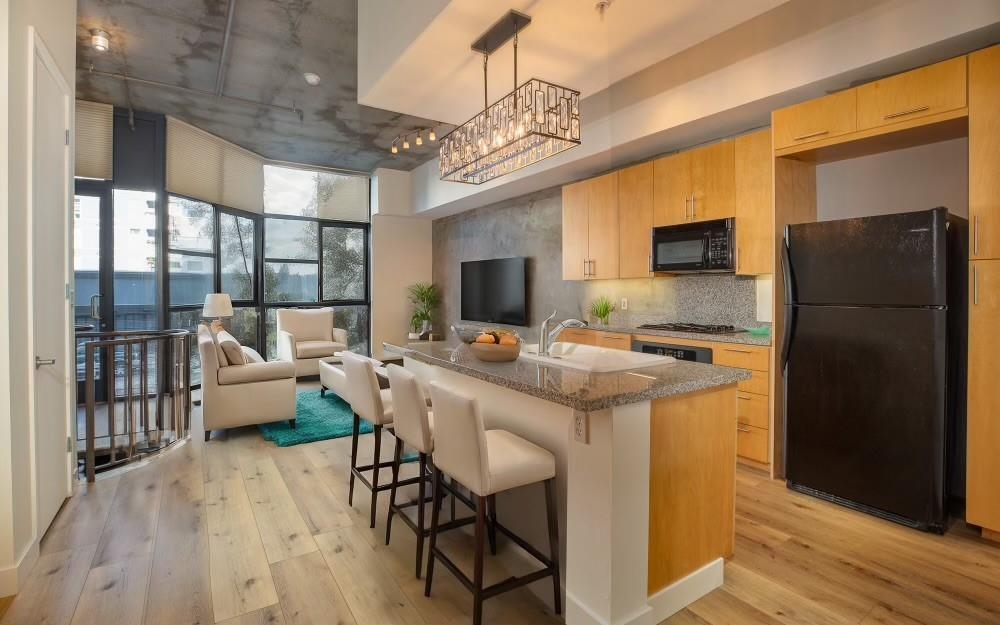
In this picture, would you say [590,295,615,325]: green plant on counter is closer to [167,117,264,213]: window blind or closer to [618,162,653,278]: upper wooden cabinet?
[618,162,653,278]: upper wooden cabinet

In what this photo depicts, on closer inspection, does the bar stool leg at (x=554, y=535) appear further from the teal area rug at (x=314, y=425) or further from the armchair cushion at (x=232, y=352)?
the armchair cushion at (x=232, y=352)

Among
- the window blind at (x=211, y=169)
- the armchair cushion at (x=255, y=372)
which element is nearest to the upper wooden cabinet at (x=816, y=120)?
the armchair cushion at (x=255, y=372)

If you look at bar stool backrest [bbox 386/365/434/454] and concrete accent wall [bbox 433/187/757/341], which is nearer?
bar stool backrest [bbox 386/365/434/454]

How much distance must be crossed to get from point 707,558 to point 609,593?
63 centimetres

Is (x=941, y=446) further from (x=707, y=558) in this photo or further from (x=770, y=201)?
(x=770, y=201)

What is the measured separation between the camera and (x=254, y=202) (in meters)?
6.98

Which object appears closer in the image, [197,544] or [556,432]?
[556,432]

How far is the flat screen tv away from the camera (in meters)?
6.22

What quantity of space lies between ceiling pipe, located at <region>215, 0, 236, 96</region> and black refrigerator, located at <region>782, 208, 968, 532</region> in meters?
4.04

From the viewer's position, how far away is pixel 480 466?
1.75 meters

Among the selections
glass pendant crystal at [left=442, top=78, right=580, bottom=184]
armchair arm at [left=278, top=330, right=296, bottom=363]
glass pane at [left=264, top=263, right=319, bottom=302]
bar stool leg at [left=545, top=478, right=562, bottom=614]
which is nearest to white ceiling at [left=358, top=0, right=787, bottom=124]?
glass pendant crystal at [left=442, top=78, right=580, bottom=184]

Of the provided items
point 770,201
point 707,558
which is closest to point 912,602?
point 707,558

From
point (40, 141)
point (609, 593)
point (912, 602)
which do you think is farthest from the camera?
point (40, 141)

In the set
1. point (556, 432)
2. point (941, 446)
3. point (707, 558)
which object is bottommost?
point (707, 558)
